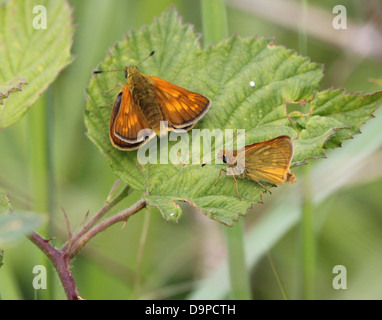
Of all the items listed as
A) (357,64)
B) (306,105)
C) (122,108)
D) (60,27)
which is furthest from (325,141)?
(357,64)

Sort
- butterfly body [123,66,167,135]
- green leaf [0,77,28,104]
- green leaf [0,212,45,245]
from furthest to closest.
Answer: butterfly body [123,66,167,135] < green leaf [0,77,28,104] < green leaf [0,212,45,245]

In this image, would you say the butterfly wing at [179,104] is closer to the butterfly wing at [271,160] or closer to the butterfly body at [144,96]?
the butterfly body at [144,96]

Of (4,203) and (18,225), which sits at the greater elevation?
(4,203)

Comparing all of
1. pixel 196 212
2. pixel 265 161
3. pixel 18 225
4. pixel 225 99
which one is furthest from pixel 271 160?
pixel 196 212

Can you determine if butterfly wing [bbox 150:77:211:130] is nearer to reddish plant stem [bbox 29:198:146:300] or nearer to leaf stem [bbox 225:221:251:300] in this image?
reddish plant stem [bbox 29:198:146:300]

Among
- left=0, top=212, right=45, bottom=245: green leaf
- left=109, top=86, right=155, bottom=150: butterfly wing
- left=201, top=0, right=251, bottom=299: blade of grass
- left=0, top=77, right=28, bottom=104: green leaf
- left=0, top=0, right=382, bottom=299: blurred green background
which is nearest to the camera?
left=0, top=212, right=45, bottom=245: green leaf

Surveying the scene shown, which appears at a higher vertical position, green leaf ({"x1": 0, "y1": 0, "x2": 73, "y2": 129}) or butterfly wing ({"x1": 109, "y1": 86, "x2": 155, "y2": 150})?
green leaf ({"x1": 0, "y1": 0, "x2": 73, "y2": 129})

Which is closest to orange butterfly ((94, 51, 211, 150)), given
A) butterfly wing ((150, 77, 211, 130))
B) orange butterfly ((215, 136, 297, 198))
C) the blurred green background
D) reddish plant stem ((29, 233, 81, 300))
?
butterfly wing ((150, 77, 211, 130))

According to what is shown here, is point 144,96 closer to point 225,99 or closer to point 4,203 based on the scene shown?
point 225,99
